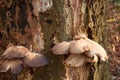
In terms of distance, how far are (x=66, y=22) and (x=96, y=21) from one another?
1.63ft

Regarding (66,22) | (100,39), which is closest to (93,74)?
(100,39)

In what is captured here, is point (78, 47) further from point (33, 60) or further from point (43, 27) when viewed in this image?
point (43, 27)

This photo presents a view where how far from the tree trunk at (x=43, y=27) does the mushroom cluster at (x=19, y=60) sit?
9.4 inches

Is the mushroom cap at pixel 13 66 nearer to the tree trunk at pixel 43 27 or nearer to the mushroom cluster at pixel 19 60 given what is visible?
the mushroom cluster at pixel 19 60

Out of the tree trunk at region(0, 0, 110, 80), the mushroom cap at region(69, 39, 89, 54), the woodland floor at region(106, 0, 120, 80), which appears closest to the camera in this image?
the mushroom cap at region(69, 39, 89, 54)

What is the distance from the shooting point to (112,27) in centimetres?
845

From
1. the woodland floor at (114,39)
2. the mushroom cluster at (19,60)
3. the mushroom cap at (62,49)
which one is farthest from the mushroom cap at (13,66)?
the woodland floor at (114,39)

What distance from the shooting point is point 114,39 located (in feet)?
24.0

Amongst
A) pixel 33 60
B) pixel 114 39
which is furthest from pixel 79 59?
pixel 114 39

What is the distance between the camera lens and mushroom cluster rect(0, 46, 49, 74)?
5.56 ft

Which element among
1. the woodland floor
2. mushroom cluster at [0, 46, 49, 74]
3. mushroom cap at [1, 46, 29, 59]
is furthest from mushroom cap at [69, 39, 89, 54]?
the woodland floor

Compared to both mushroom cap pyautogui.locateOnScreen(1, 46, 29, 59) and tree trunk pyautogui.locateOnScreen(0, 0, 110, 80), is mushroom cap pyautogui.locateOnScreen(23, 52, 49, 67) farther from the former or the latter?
tree trunk pyautogui.locateOnScreen(0, 0, 110, 80)

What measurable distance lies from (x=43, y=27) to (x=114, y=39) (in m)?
5.52

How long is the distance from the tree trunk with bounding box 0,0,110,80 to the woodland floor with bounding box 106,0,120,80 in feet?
10.7
